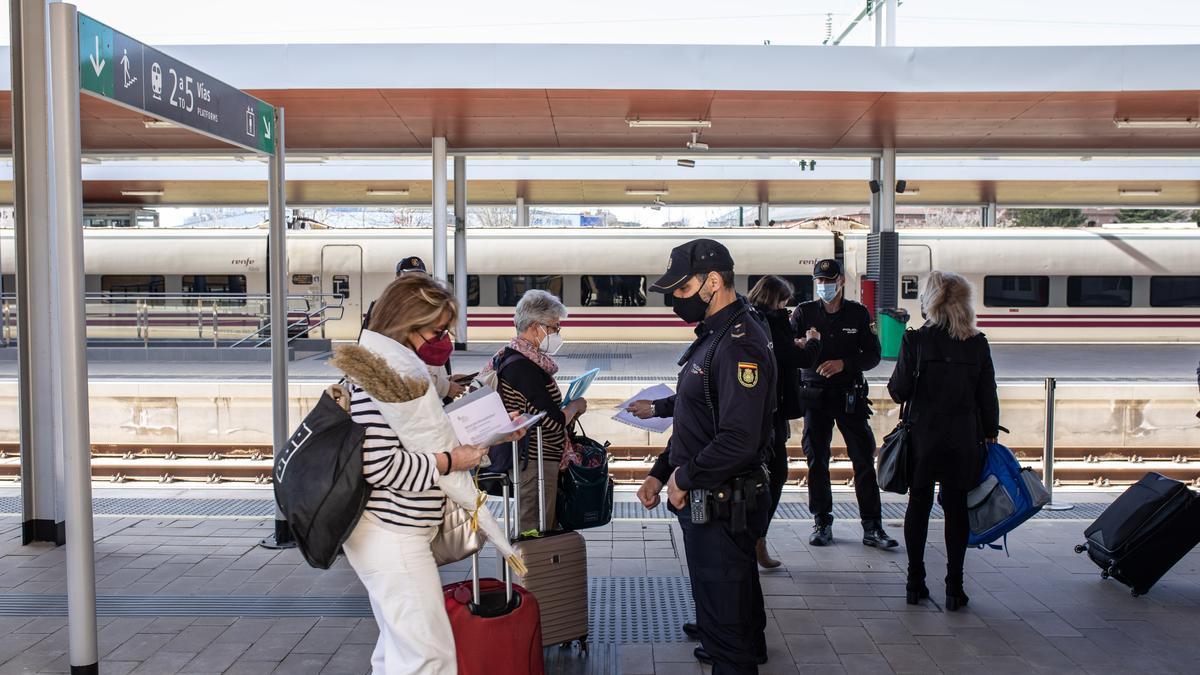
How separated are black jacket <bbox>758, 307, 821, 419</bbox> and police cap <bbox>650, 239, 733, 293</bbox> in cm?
116

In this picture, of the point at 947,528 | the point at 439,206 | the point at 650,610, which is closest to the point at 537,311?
the point at 650,610

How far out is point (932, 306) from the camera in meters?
4.78

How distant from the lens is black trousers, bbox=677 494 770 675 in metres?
3.31

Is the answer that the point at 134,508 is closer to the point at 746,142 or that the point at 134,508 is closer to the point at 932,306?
the point at 932,306

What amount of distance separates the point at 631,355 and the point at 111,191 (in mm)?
12414

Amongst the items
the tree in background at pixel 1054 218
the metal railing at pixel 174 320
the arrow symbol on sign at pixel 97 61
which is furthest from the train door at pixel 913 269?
the tree in background at pixel 1054 218

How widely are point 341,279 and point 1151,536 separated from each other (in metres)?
16.0

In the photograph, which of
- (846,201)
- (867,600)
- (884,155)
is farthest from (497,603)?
(846,201)

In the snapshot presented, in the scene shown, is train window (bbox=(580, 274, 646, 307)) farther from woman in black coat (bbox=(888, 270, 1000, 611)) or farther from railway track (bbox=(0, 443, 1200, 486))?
woman in black coat (bbox=(888, 270, 1000, 611))

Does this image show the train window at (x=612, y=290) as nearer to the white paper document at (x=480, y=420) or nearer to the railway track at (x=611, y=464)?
the railway track at (x=611, y=464)

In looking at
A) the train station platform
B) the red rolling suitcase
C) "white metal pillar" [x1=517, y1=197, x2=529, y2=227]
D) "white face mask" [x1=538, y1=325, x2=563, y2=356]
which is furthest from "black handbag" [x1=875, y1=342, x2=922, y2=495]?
"white metal pillar" [x1=517, y1=197, x2=529, y2=227]

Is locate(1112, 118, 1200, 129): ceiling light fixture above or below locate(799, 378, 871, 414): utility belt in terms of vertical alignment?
above

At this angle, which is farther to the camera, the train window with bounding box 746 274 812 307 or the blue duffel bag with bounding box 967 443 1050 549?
the train window with bounding box 746 274 812 307

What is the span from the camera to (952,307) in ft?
15.5
